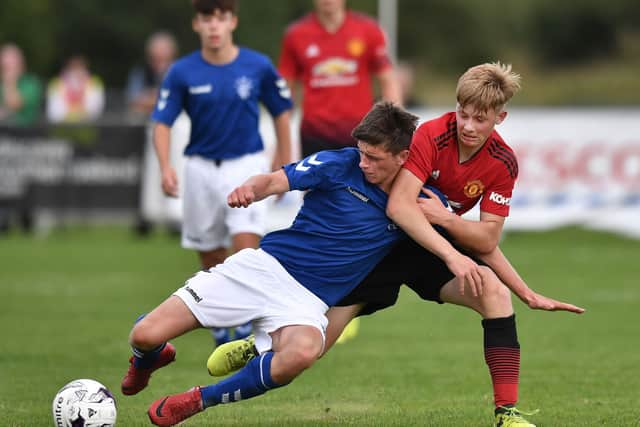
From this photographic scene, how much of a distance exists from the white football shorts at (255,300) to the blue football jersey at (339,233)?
0.06 meters

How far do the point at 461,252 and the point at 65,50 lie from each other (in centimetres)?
3554

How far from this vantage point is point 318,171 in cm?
615

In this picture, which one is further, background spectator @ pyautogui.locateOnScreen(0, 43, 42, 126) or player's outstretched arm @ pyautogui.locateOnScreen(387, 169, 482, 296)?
background spectator @ pyautogui.locateOnScreen(0, 43, 42, 126)

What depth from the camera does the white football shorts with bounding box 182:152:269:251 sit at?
28.3 ft

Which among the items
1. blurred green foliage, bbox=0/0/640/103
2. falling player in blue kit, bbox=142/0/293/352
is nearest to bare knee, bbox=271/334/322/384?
falling player in blue kit, bbox=142/0/293/352

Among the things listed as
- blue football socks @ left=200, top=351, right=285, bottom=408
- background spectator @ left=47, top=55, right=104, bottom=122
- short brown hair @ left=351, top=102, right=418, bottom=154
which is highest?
short brown hair @ left=351, top=102, right=418, bottom=154

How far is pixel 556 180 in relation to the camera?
16359mm

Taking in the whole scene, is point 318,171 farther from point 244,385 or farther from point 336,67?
point 336,67

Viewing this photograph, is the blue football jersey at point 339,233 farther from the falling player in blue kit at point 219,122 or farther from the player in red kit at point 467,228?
the falling player in blue kit at point 219,122

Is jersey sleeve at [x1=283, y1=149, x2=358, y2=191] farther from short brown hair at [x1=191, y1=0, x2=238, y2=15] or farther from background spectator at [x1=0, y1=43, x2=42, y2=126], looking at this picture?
background spectator at [x1=0, y1=43, x2=42, y2=126]

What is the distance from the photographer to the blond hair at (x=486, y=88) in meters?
6.05

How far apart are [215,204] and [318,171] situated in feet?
8.74

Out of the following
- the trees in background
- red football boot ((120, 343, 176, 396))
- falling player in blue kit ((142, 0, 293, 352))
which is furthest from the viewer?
the trees in background

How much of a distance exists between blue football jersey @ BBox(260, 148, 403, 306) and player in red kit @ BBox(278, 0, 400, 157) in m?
3.67
